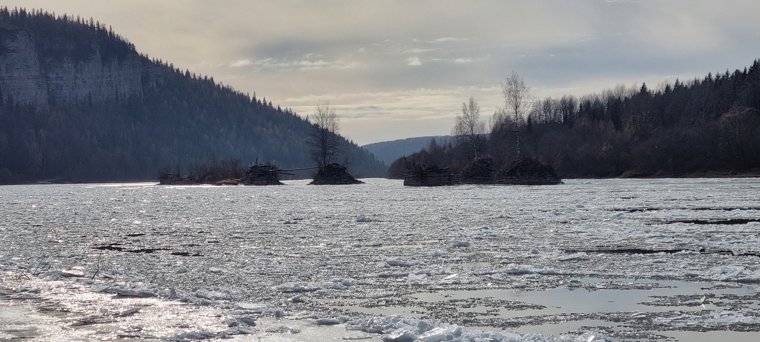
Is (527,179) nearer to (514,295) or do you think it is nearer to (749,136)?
(749,136)

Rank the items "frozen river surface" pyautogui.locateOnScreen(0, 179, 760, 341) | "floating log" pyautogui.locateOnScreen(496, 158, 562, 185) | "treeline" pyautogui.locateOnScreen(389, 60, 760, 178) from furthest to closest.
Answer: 1. "treeline" pyautogui.locateOnScreen(389, 60, 760, 178)
2. "floating log" pyautogui.locateOnScreen(496, 158, 562, 185)
3. "frozen river surface" pyautogui.locateOnScreen(0, 179, 760, 341)

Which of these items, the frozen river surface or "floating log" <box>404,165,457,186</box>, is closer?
the frozen river surface

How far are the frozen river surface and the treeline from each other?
69.9 metres

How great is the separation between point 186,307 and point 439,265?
227 inches

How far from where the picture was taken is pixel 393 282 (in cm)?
1305

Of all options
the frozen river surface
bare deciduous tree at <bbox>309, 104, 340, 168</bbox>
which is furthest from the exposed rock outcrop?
the frozen river surface

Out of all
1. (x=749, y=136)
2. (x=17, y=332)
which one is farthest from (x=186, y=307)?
(x=749, y=136)

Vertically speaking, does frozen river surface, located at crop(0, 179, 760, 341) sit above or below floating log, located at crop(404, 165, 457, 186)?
below

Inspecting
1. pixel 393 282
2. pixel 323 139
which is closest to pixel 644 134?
pixel 323 139

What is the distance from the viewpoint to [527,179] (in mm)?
79562

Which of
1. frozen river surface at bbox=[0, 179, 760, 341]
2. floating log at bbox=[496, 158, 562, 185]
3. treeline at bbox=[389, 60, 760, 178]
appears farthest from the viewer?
treeline at bbox=[389, 60, 760, 178]

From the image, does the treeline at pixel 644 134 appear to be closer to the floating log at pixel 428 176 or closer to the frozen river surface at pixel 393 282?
the floating log at pixel 428 176

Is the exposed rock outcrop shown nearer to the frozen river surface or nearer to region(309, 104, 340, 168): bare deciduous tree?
region(309, 104, 340, 168): bare deciduous tree

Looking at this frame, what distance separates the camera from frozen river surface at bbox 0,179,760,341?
9.30 m
